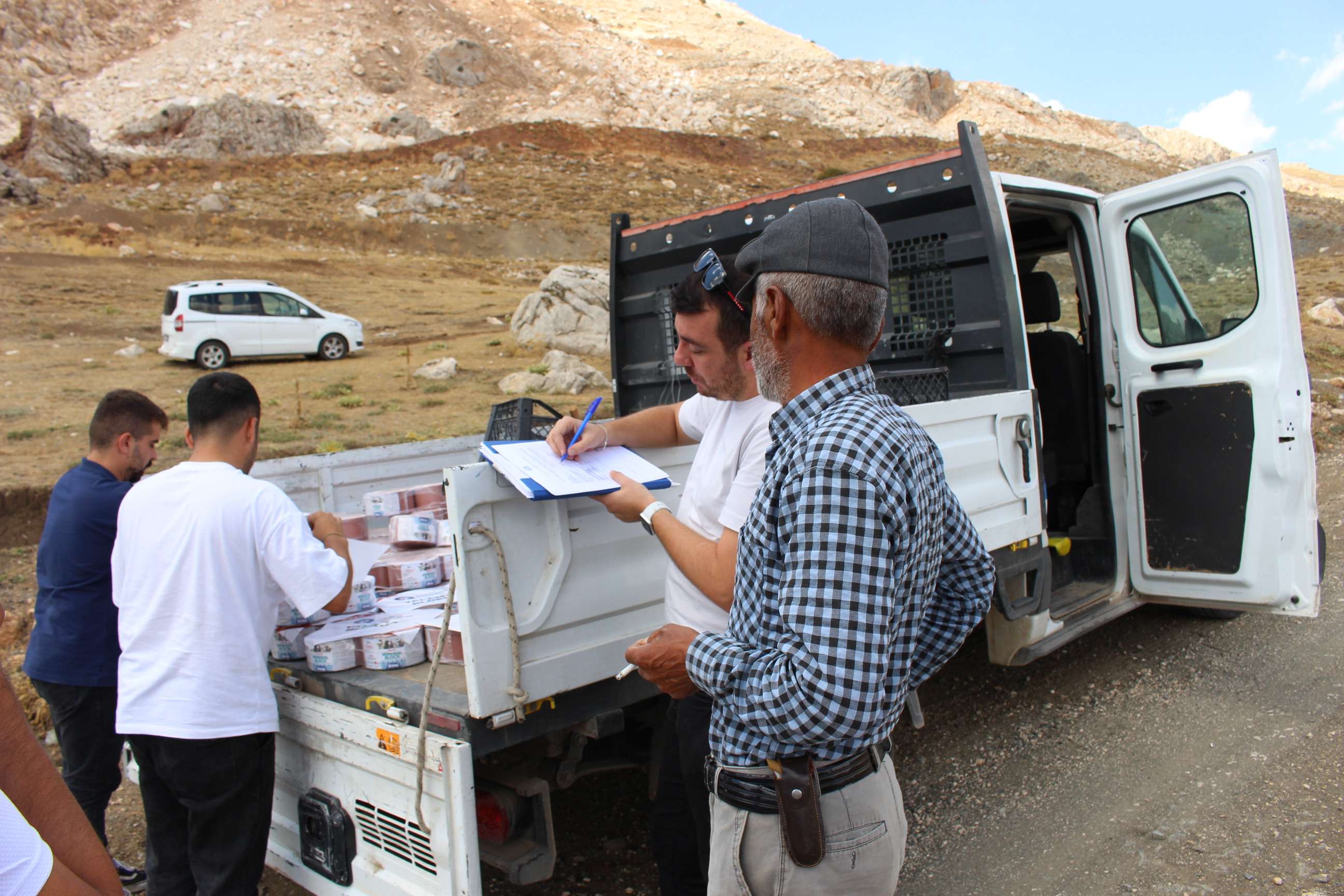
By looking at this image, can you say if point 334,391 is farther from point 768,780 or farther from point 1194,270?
point 768,780

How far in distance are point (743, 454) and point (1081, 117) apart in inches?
3484

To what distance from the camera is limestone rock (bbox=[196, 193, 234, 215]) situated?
3225 cm

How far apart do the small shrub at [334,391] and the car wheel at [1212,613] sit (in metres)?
12.0

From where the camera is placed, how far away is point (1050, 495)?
4.73 m

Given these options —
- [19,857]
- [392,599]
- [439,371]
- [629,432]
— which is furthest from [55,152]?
[19,857]

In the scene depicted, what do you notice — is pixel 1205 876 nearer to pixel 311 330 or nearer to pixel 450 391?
pixel 450 391

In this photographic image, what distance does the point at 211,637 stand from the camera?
2.38 meters

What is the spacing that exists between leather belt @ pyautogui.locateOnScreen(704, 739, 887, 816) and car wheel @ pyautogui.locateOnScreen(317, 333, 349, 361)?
17.3 meters

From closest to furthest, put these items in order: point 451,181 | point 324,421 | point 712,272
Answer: point 712,272 → point 324,421 → point 451,181

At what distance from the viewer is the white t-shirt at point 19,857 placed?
0.98m

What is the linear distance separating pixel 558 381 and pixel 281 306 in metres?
6.85

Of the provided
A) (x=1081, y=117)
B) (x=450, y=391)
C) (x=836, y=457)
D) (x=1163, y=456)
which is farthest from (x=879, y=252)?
(x=1081, y=117)

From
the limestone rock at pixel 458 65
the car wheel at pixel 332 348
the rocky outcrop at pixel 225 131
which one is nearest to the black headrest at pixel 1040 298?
the car wheel at pixel 332 348

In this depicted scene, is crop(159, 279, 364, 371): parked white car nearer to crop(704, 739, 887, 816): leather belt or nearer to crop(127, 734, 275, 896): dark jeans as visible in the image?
crop(127, 734, 275, 896): dark jeans
